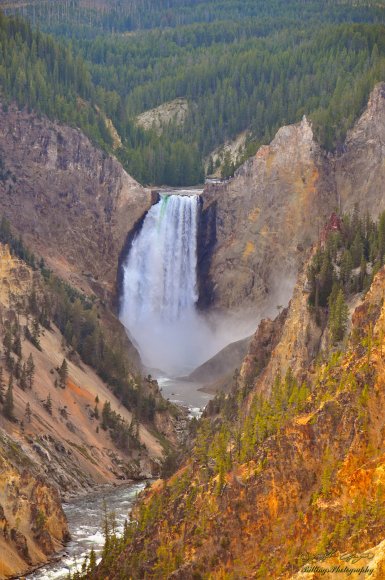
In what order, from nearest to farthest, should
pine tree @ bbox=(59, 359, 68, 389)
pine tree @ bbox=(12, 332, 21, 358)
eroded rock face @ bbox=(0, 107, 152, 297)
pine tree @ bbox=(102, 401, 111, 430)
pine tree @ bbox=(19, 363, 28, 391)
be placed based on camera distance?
pine tree @ bbox=(19, 363, 28, 391), pine tree @ bbox=(12, 332, 21, 358), pine tree @ bbox=(102, 401, 111, 430), pine tree @ bbox=(59, 359, 68, 389), eroded rock face @ bbox=(0, 107, 152, 297)

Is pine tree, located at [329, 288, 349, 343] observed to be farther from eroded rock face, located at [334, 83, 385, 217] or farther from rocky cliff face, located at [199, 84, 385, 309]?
eroded rock face, located at [334, 83, 385, 217]

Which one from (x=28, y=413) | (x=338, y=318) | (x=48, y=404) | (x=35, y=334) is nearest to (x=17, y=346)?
(x=48, y=404)

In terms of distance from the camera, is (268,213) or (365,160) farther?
(268,213)

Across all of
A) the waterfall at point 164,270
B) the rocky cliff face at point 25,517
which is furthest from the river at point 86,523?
the waterfall at point 164,270

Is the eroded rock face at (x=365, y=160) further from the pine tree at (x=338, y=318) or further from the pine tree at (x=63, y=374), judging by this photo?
the pine tree at (x=338, y=318)

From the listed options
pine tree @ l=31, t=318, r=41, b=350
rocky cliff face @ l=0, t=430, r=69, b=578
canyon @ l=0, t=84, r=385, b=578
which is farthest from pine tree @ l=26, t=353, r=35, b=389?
canyon @ l=0, t=84, r=385, b=578

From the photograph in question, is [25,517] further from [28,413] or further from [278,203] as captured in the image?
[278,203]
